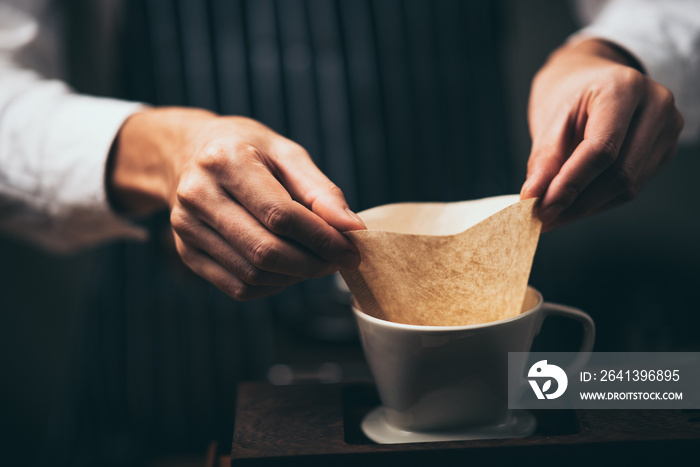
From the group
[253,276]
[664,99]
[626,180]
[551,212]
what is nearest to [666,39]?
[664,99]

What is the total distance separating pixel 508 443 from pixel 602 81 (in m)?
0.40

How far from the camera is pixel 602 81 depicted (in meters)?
0.59

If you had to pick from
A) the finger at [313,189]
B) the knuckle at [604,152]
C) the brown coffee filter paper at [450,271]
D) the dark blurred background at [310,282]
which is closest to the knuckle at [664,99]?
the knuckle at [604,152]

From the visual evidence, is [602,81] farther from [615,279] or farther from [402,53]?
[615,279]

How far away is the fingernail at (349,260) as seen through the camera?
0.47 m

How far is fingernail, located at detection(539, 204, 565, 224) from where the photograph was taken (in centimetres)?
49

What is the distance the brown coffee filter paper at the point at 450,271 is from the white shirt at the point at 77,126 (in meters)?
0.45

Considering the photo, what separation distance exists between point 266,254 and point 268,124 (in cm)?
104

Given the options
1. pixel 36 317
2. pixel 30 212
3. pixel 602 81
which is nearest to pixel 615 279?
pixel 602 81

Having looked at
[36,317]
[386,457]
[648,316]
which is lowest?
[36,317]

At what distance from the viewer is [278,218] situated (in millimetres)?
470

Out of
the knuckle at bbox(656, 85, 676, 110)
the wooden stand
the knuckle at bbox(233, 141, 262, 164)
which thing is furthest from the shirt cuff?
the knuckle at bbox(656, 85, 676, 110)

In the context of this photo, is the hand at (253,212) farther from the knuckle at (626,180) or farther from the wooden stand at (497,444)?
the knuckle at (626,180)

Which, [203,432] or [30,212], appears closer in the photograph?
[30,212]
